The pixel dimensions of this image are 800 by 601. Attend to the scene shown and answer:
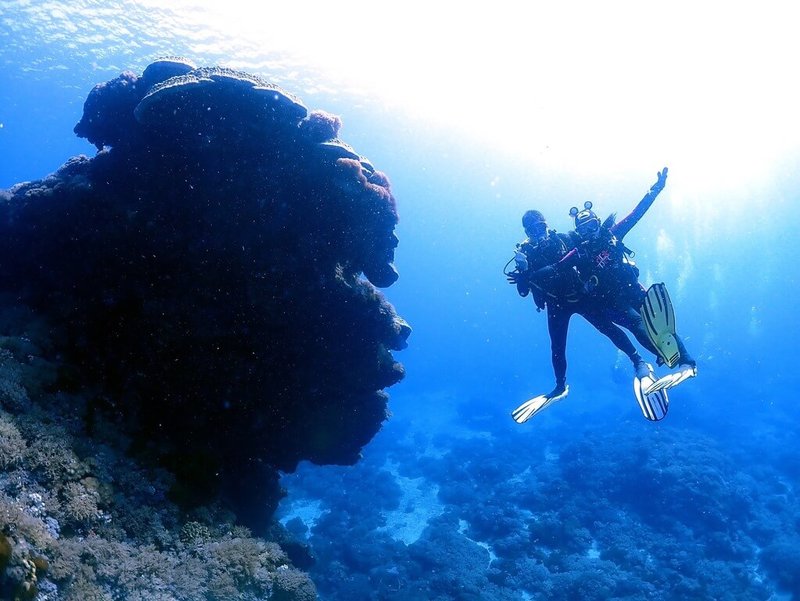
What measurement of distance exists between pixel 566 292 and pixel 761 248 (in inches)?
4385

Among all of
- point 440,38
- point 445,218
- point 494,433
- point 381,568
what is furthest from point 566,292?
point 445,218

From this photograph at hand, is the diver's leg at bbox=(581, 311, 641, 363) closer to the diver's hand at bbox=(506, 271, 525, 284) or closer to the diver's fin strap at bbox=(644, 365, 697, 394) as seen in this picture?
the diver's hand at bbox=(506, 271, 525, 284)

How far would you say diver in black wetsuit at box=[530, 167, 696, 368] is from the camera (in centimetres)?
721

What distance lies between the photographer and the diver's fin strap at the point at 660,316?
4.67 meters

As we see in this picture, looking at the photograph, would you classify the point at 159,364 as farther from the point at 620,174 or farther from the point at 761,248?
the point at 761,248

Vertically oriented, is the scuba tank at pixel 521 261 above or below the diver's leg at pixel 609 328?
below

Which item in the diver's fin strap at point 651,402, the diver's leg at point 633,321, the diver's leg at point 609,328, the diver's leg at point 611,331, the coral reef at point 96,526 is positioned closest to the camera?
the coral reef at point 96,526

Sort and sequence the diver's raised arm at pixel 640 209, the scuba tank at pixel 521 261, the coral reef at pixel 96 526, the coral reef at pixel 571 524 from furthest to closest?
the coral reef at pixel 571 524 → the scuba tank at pixel 521 261 → the diver's raised arm at pixel 640 209 → the coral reef at pixel 96 526

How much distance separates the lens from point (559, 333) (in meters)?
8.24

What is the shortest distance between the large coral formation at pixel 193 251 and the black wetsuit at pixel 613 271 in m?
3.16

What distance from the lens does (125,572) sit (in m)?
4.84

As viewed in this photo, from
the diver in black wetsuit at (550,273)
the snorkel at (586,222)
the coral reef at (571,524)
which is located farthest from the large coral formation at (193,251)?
the coral reef at (571,524)

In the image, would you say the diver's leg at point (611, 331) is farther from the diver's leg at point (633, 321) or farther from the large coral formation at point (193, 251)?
the large coral formation at point (193, 251)

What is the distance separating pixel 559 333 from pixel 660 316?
11.8 ft
